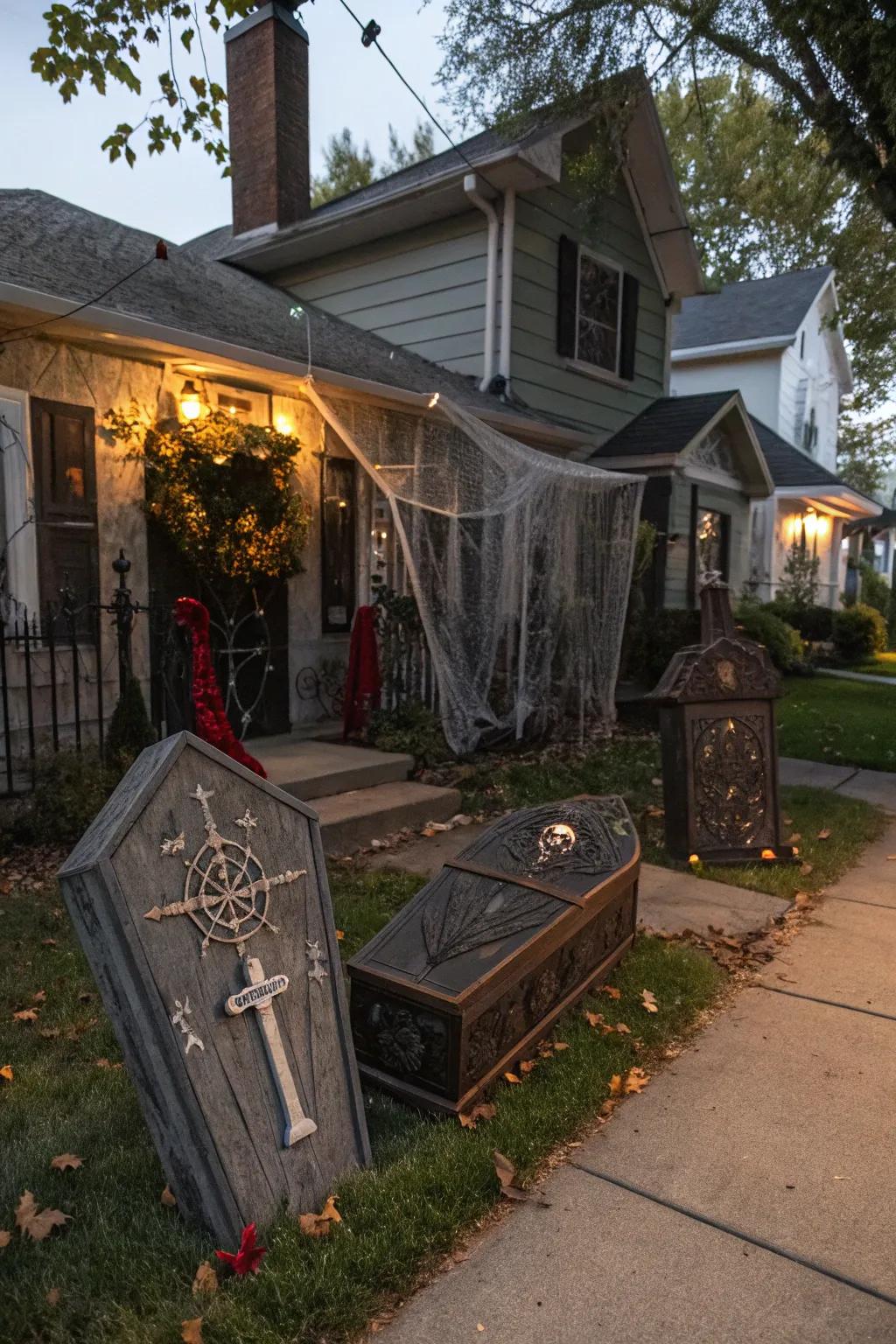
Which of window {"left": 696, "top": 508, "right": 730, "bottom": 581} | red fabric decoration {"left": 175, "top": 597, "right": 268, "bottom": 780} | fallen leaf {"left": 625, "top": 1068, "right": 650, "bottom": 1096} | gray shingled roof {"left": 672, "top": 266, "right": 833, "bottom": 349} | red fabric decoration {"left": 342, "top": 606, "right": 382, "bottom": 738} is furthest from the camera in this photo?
gray shingled roof {"left": 672, "top": 266, "right": 833, "bottom": 349}

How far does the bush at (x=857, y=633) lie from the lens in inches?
657

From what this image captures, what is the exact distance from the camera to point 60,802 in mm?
5113

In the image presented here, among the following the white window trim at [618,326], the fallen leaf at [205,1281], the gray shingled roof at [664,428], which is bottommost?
the fallen leaf at [205,1281]

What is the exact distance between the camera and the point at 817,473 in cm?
1659

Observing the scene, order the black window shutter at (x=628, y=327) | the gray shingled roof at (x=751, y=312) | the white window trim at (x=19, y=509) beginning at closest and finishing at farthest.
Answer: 1. the white window trim at (x=19, y=509)
2. the black window shutter at (x=628, y=327)
3. the gray shingled roof at (x=751, y=312)

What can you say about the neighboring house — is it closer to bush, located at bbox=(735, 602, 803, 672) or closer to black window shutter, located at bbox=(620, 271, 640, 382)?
bush, located at bbox=(735, 602, 803, 672)

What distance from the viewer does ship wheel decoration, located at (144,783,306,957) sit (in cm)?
209

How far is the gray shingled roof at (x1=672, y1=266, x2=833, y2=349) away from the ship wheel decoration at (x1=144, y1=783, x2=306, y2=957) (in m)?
18.3

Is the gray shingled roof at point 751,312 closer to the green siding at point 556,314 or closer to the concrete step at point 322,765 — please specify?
the green siding at point 556,314

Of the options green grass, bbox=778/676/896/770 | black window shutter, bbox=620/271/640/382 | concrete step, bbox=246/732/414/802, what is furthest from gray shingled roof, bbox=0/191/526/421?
green grass, bbox=778/676/896/770

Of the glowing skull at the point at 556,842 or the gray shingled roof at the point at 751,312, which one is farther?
the gray shingled roof at the point at 751,312

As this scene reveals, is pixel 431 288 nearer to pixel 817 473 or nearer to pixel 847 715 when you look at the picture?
pixel 847 715

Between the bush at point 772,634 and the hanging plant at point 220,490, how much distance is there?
822 cm

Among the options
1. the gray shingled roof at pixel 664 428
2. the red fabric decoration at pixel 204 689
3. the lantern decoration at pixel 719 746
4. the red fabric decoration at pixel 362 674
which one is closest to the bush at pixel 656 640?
the gray shingled roof at pixel 664 428
